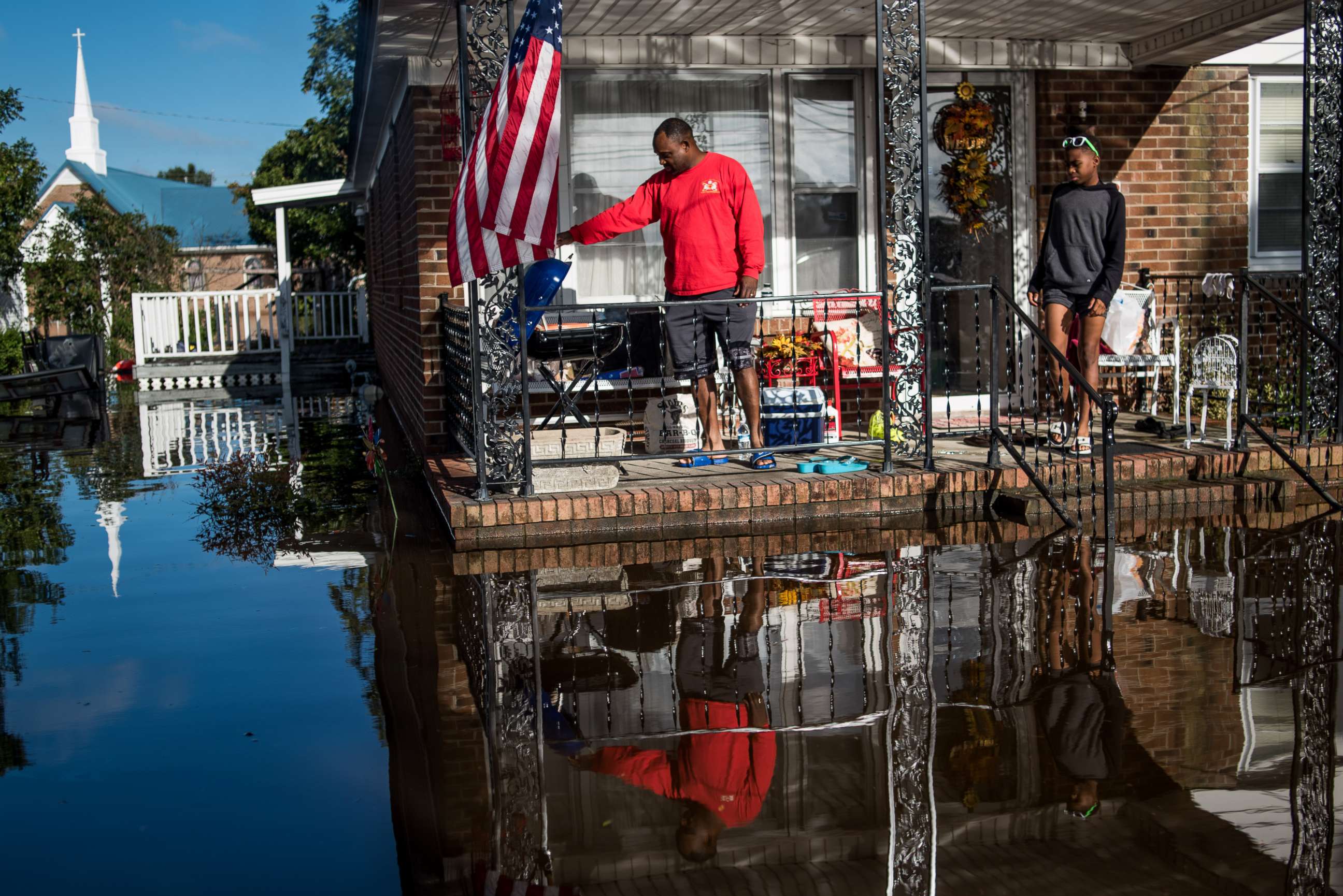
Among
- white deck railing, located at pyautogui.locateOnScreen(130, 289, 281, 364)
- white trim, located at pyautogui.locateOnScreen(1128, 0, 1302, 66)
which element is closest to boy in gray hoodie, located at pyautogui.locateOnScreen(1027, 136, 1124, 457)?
white trim, located at pyautogui.locateOnScreen(1128, 0, 1302, 66)

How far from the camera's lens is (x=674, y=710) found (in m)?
4.11

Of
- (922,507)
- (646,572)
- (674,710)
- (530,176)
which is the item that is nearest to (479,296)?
(530,176)

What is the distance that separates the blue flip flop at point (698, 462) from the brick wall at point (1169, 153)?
388 centimetres

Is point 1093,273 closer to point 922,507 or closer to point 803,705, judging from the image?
point 922,507

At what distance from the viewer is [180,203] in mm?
44469

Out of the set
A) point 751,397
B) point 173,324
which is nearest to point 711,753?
point 751,397

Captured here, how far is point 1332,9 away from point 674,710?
256 inches

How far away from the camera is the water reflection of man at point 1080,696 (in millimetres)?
3494

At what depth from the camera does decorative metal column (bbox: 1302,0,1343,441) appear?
792cm

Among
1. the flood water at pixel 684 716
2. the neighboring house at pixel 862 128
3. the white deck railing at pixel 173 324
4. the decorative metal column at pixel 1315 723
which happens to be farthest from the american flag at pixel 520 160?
the white deck railing at pixel 173 324

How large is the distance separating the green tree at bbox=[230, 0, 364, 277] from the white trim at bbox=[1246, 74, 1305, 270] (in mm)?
26344

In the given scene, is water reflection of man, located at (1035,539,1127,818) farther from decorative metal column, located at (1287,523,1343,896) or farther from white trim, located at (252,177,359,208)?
white trim, located at (252,177,359,208)

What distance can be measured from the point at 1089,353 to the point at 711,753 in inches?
198

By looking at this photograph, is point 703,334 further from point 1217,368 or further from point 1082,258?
point 1217,368
